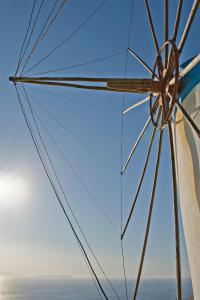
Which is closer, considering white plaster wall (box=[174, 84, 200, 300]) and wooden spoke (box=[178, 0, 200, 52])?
wooden spoke (box=[178, 0, 200, 52])

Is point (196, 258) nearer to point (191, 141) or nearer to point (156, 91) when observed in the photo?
point (191, 141)

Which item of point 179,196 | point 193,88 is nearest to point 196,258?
point 179,196

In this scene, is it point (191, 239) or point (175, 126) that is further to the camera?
point (175, 126)

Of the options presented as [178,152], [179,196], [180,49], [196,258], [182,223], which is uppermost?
[180,49]

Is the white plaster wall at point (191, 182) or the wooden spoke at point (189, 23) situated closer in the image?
the wooden spoke at point (189, 23)

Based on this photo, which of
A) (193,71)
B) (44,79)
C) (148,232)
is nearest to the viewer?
(193,71)

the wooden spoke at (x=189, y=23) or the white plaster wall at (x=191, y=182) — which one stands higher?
the wooden spoke at (x=189, y=23)

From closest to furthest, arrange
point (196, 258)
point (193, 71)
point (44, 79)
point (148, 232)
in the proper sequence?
point (196, 258) < point (193, 71) < point (148, 232) < point (44, 79)

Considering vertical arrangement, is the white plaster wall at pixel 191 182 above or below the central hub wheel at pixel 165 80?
below

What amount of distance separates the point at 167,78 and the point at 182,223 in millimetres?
2485

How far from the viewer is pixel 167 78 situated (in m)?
5.74

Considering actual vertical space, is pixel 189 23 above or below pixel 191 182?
above

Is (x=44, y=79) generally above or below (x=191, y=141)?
above

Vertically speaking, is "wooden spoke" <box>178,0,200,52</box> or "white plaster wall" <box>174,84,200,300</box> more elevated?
"wooden spoke" <box>178,0,200,52</box>
